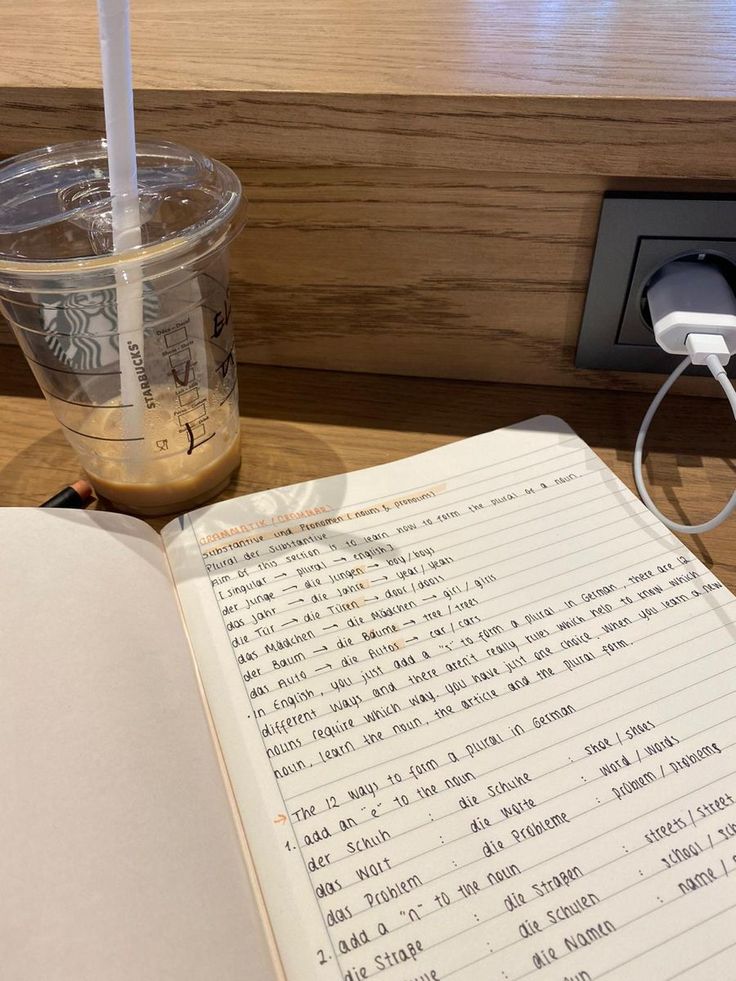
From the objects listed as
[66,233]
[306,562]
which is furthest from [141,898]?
[66,233]

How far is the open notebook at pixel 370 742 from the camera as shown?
10.5 inches

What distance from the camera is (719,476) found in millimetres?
450

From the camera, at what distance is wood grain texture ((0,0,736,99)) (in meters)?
0.41

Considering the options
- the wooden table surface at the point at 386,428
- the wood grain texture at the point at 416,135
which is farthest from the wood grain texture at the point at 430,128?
the wooden table surface at the point at 386,428

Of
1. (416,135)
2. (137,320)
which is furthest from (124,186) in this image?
(416,135)

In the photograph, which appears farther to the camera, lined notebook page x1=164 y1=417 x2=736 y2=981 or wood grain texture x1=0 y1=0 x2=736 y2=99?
wood grain texture x1=0 y1=0 x2=736 y2=99

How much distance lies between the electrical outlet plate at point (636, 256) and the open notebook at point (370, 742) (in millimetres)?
111

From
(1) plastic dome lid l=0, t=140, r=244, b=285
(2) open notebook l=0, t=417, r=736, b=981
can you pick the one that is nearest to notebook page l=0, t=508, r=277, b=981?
(2) open notebook l=0, t=417, r=736, b=981

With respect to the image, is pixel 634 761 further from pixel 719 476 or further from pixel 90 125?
pixel 90 125

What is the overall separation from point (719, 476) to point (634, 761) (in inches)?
7.9

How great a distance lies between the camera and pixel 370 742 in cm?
33

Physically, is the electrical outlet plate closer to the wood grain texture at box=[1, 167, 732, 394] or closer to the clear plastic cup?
the wood grain texture at box=[1, 167, 732, 394]

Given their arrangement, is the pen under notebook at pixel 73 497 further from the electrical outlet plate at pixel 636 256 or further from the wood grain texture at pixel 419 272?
the electrical outlet plate at pixel 636 256

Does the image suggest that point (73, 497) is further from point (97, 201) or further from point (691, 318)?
point (691, 318)
